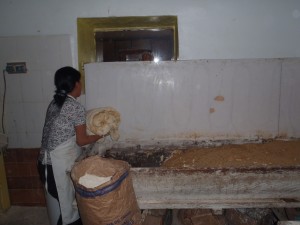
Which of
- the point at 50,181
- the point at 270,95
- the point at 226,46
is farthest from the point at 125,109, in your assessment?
the point at 270,95

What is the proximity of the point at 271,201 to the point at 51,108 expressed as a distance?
83.1 inches

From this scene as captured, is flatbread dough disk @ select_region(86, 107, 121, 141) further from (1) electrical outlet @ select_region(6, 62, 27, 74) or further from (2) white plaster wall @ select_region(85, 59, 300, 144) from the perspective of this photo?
(1) electrical outlet @ select_region(6, 62, 27, 74)

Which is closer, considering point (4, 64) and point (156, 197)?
point (156, 197)

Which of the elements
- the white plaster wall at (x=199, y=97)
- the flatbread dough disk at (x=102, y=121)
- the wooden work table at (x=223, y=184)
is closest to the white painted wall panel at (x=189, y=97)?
the white plaster wall at (x=199, y=97)

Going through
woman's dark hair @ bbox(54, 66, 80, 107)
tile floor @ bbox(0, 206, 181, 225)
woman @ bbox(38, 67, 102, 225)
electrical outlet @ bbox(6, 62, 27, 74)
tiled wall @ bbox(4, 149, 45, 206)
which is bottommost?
tile floor @ bbox(0, 206, 181, 225)

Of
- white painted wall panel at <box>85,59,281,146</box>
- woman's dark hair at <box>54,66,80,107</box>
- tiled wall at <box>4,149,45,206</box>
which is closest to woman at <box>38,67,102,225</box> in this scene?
woman's dark hair at <box>54,66,80,107</box>

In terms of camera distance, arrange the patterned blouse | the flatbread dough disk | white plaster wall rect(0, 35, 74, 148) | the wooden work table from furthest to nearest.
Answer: white plaster wall rect(0, 35, 74, 148) → the flatbread dough disk → the patterned blouse → the wooden work table

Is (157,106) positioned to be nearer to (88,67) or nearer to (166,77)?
(166,77)

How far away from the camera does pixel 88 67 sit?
2.84 m

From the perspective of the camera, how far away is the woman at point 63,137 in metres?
2.19

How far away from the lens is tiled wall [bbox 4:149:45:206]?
10.1ft

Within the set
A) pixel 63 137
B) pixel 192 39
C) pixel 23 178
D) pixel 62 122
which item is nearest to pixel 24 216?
pixel 23 178

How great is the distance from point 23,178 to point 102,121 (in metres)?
1.57

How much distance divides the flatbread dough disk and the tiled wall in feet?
3.70
